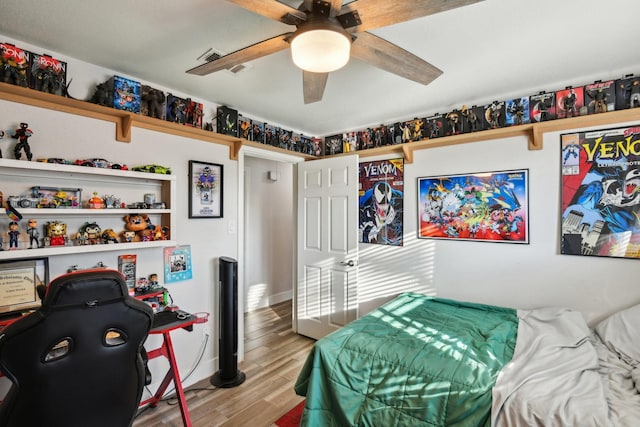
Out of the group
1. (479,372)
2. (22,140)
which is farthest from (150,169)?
(479,372)

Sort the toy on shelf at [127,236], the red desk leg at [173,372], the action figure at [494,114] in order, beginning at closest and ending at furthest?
1. the red desk leg at [173,372]
2. the toy on shelf at [127,236]
3. the action figure at [494,114]

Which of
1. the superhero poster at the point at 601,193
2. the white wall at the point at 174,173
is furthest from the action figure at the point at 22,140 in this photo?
the superhero poster at the point at 601,193

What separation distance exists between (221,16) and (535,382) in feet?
7.62

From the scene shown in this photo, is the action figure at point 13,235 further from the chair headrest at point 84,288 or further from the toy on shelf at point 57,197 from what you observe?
the chair headrest at point 84,288

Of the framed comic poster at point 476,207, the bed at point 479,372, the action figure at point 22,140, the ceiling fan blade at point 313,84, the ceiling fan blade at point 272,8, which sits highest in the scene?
the ceiling fan blade at point 272,8

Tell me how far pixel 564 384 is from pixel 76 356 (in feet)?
6.95

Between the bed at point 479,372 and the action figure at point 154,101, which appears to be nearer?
the bed at point 479,372

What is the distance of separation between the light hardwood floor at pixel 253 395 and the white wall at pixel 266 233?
1131 mm

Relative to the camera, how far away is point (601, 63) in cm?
199

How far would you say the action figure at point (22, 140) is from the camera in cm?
169

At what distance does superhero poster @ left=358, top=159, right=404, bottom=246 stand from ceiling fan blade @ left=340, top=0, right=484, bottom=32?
1.95m

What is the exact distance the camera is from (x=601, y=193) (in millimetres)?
2104

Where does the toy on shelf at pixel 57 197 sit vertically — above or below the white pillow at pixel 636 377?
above

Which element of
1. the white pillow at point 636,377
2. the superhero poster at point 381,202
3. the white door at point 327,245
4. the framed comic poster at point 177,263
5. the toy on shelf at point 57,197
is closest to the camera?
the white pillow at point 636,377
